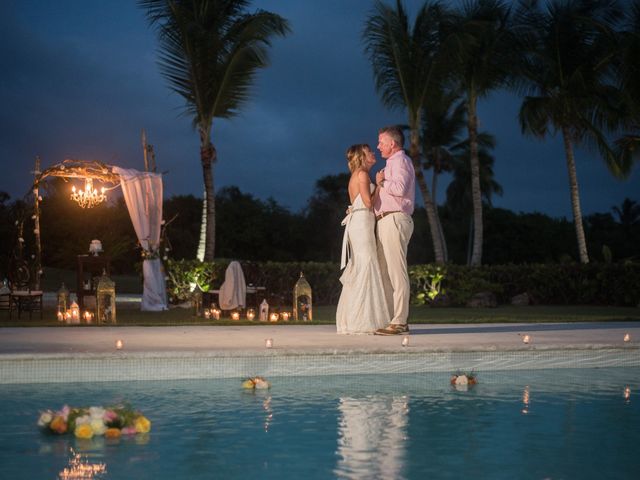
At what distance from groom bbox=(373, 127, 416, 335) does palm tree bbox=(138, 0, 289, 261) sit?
33.5 feet

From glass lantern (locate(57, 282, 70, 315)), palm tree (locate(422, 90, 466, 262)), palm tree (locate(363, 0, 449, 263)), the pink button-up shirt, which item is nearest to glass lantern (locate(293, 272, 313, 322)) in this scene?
Result: the pink button-up shirt

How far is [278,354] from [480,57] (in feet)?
50.5

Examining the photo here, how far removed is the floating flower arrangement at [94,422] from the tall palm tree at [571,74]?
18674 mm

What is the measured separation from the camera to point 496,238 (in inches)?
2051

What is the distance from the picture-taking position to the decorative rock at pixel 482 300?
19547 mm

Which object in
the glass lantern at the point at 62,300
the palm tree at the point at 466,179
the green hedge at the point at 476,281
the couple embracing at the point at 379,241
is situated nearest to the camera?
the couple embracing at the point at 379,241

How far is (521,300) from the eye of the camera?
21016mm

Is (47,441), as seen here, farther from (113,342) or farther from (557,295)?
(557,295)

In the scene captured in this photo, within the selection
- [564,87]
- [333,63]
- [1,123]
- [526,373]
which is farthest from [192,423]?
[333,63]

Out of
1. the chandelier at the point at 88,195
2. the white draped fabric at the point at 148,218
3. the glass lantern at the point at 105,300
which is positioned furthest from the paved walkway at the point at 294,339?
the chandelier at the point at 88,195

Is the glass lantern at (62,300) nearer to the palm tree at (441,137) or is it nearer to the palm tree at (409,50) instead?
the palm tree at (409,50)

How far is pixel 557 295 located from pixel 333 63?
2453cm

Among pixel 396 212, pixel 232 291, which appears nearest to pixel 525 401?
pixel 396 212

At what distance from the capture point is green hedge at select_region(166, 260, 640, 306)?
19203mm
